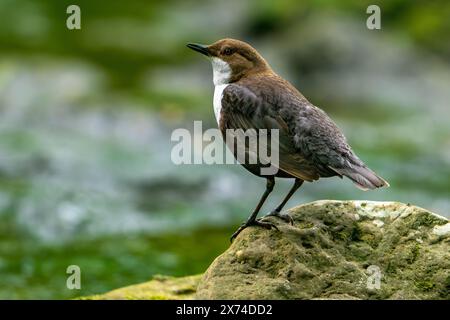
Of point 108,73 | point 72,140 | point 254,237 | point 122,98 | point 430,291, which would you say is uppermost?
point 108,73

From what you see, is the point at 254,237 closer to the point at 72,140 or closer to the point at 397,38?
the point at 72,140

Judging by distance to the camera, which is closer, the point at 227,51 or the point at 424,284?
the point at 424,284

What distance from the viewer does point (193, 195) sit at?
11.3m

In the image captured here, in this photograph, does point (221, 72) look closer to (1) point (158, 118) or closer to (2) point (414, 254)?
(2) point (414, 254)

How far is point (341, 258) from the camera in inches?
213

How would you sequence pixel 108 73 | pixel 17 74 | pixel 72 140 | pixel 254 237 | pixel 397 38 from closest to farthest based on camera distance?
pixel 254 237
pixel 72 140
pixel 17 74
pixel 108 73
pixel 397 38

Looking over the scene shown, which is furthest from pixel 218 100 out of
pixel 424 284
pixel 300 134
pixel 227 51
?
pixel 424 284

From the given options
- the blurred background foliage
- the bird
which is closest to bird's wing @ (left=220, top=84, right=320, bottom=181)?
the bird

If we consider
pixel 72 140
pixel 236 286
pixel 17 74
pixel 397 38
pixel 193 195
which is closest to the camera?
pixel 236 286

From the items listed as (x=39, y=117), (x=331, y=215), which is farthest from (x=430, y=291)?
(x=39, y=117)

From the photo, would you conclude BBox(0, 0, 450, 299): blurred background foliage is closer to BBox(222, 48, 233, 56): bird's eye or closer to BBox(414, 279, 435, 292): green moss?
BBox(222, 48, 233, 56): bird's eye

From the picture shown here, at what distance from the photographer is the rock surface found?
5.17m

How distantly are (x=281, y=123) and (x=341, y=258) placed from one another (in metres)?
1.04

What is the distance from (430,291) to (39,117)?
33.3ft
